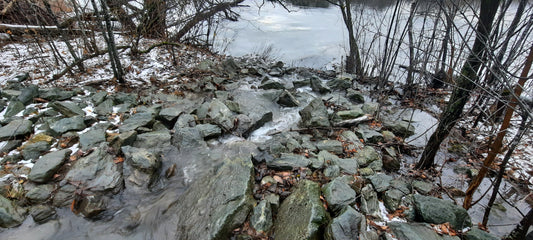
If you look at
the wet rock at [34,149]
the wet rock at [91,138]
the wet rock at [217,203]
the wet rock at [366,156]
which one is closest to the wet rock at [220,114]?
Answer: the wet rock at [217,203]

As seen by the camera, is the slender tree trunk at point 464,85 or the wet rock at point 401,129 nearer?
the slender tree trunk at point 464,85

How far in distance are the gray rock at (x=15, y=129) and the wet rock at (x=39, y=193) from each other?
128 cm

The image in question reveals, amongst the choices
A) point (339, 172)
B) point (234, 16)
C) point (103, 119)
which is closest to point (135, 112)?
point (103, 119)

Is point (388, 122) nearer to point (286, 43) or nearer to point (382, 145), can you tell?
point (382, 145)

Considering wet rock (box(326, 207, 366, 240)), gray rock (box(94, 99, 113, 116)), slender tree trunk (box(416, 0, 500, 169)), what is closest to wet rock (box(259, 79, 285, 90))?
gray rock (box(94, 99, 113, 116))

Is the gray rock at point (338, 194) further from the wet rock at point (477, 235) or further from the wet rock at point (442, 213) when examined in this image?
the wet rock at point (477, 235)

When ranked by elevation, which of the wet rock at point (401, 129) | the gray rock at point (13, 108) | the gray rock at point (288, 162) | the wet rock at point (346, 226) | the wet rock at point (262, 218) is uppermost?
the gray rock at point (13, 108)

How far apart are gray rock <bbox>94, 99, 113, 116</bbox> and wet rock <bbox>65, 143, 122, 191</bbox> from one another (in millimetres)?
1370

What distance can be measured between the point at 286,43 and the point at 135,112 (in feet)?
26.2

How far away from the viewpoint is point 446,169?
13.3 ft

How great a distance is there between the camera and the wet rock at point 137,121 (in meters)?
4.19

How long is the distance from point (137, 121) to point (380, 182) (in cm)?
398

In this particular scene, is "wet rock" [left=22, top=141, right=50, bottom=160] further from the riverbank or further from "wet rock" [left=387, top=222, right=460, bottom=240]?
"wet rock" [left=387, top=222, right=460, bottom=240]

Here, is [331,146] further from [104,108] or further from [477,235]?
[104,108]
